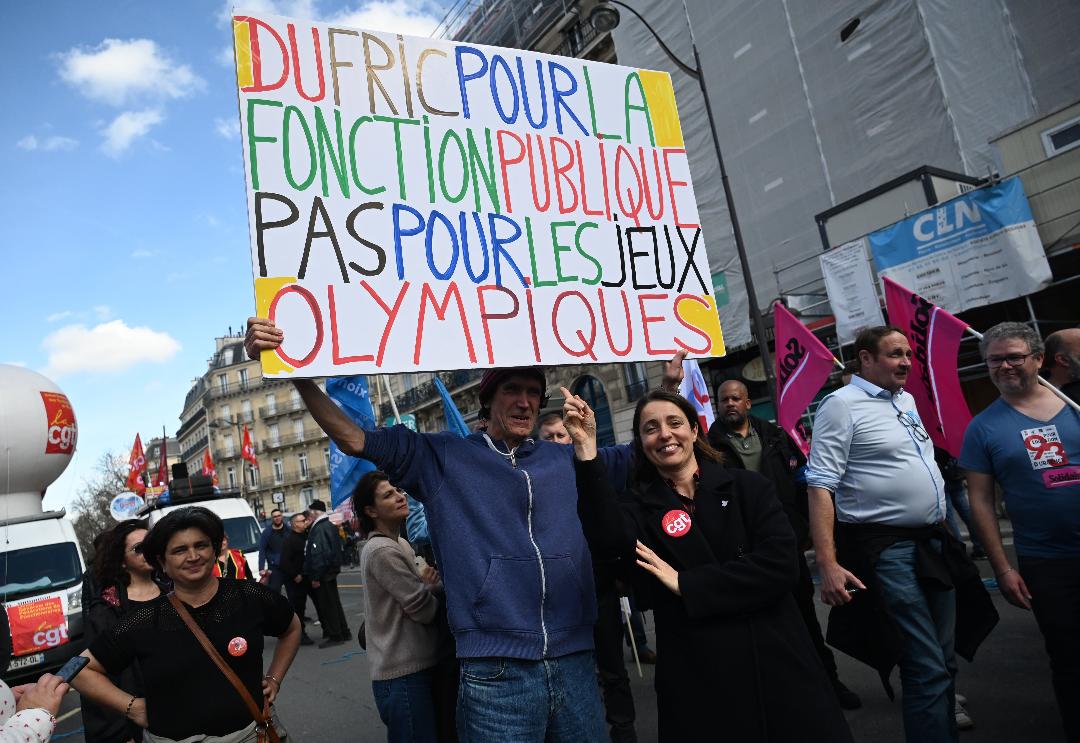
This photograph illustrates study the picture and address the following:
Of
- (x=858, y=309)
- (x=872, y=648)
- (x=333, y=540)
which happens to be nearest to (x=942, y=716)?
(x=872, y=648)

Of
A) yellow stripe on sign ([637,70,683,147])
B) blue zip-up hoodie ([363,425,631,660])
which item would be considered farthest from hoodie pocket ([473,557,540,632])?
yellow stripe on sign ([637,70,683,147])

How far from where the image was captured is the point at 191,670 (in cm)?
259

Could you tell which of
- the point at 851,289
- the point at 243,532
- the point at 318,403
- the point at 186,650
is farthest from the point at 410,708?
the point at 851,289

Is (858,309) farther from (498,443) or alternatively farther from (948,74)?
(498,443)

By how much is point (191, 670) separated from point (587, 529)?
4.87ft

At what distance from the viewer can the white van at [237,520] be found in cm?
1283

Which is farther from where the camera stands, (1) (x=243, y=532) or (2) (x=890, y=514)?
(1) (x=243, y=532)

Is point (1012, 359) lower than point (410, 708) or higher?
higher

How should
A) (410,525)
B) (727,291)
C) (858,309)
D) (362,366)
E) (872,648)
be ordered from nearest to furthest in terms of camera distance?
(362,366) → (872,648) → (410,525) → (858,309) → (727,291)

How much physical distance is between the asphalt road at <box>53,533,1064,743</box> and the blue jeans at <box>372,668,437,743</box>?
4.27ft

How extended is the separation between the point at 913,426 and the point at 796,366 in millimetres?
3082

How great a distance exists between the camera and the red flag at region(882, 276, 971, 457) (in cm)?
513

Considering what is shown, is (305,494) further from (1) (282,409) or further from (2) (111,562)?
(2) (111,562)

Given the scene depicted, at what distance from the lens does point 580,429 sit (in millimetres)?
2344
